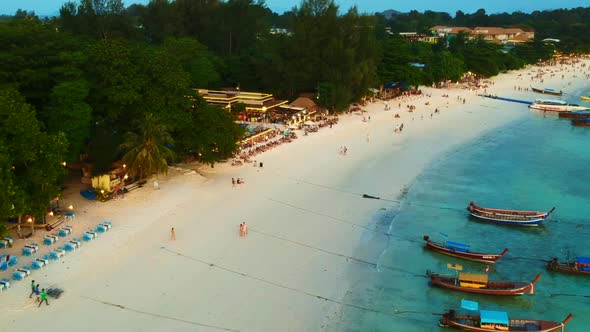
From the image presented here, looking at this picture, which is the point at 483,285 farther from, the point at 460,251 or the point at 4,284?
the point at 4,284

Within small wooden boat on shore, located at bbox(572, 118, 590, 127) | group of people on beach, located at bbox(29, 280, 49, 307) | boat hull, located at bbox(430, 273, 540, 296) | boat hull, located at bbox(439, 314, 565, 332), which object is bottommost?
boat hull, located at bbox(439, 314, 565, 332)

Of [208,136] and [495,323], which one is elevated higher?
[208,136]

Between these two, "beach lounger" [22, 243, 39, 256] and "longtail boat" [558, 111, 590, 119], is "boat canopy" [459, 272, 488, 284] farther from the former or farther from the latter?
"longtail boat" [558, 111, 590, 119]

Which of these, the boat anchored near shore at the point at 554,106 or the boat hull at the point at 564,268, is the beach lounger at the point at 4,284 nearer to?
the boat hull at the point at 564,268

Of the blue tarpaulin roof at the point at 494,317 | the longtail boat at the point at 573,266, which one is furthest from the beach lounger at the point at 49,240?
the longtail boat at the point at 573,266

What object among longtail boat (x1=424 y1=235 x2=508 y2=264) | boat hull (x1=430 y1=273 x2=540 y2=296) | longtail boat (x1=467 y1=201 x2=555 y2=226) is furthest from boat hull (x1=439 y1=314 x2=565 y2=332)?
longtail boat (x1=467 y1=201 x2=555 y2=226)

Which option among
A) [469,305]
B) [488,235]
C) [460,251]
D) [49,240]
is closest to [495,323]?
[469,305]
